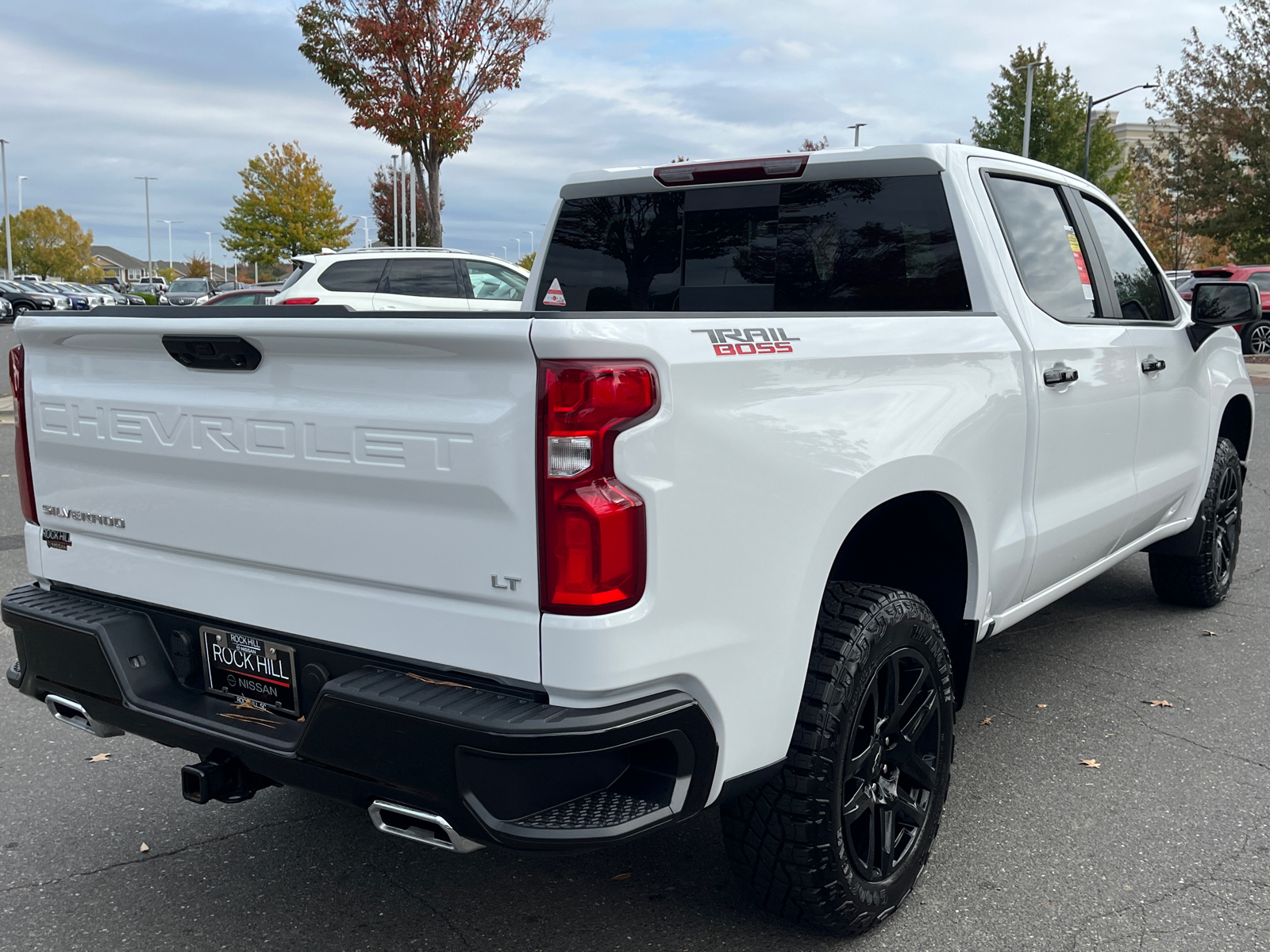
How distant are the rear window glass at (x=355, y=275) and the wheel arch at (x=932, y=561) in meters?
12.2

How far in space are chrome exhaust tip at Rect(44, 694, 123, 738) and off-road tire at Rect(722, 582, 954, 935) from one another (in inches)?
61.1

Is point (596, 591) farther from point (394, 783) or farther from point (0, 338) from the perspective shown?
point (0, 338)

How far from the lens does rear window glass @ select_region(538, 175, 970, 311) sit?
11.7 ft

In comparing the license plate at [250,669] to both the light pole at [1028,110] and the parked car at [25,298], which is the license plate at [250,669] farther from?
the parked car at [25,298]

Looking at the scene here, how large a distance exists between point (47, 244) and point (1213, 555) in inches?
4280

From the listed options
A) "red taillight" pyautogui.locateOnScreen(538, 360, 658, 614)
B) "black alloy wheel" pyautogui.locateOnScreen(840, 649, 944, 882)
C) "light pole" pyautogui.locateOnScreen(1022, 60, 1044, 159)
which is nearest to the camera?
"red taillight" pyautogui.locateOnScreen(538, 360, 658, 614)

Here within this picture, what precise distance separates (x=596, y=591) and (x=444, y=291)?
13215 millimetres

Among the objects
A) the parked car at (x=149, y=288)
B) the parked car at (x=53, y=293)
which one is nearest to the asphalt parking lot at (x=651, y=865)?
the parked car at (x=53, y=293)

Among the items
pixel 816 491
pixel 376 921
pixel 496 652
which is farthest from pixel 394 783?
pixel 816 491

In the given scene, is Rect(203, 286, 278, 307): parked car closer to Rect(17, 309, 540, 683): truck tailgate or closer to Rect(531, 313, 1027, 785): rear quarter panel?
Rect(17, 309, 540, 683): truck tailgate

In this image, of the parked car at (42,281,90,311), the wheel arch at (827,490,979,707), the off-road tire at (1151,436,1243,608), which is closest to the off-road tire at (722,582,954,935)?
the wheel arch at (827,490,979,707)

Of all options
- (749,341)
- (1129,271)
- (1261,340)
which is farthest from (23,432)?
(1261,340)

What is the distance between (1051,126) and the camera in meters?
37.9

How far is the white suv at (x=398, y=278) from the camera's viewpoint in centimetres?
1437
